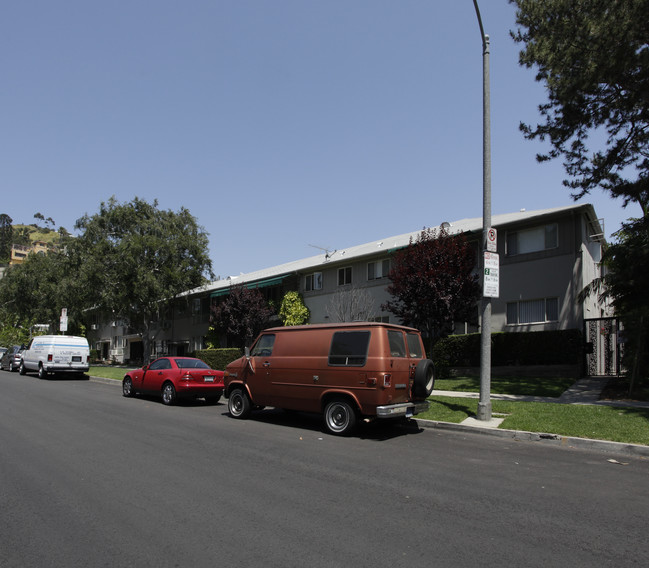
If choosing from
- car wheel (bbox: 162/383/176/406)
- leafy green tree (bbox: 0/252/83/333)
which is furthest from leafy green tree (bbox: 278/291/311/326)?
leafy green tree (bbox: 0/252/83/333)

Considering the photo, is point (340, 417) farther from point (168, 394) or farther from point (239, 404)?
point (168, 394)

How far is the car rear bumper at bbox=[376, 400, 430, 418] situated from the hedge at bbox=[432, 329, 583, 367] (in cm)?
1113

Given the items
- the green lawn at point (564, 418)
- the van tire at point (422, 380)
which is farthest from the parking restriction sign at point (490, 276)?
the green lawn at point (564, 418)

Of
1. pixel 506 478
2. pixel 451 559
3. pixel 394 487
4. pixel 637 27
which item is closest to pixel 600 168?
pixel 637 27

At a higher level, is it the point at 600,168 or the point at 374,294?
the point at 600,168

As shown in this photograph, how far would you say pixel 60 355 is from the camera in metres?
23.5

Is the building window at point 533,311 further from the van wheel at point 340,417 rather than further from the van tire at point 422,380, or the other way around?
the van wheel at point 340,417

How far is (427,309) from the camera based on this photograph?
1861 cm

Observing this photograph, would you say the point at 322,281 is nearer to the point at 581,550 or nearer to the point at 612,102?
the point at 612,102

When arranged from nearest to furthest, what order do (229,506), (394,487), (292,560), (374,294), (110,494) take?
(292,560)
(229,506)
(110,494)
(394,487)
(374,294)

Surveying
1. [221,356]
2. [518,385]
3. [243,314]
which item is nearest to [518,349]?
[518,385]

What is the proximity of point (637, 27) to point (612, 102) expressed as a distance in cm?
261

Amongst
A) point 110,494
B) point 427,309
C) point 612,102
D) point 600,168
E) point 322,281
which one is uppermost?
point 612,102

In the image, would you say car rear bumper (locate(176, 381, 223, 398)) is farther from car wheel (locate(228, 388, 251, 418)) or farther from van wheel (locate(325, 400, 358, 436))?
van wheel (locate(325, 400, 358, 436))
